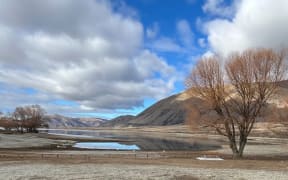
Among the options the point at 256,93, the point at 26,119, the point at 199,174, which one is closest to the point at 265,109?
the point at 256,93

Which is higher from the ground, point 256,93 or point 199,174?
point 256,93

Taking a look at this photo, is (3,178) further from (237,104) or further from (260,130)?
(260,130)

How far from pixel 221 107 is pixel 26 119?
149 m

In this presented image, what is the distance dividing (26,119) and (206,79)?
484 feet

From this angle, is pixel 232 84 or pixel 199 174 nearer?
pixel 199 174

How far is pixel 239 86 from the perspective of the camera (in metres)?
46.4

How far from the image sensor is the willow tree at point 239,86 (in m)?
45.0

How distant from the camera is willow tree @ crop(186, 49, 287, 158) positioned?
148ft

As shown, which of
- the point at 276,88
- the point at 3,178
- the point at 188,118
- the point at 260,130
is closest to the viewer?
the point at 3,178

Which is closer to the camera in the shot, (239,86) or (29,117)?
(239,86)

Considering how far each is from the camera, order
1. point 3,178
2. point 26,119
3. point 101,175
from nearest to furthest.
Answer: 1. point 3,178
2. point 101,175
3. point 26,119

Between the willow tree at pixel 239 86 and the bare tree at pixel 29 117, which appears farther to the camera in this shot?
the bare tree at pixel 29 117

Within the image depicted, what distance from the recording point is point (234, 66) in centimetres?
4647

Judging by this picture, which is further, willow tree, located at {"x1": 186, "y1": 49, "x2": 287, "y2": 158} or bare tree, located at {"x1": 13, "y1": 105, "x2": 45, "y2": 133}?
bare tree, located at {"x1": 13, "y1": 105, "x2": 45, "y2": 133}
